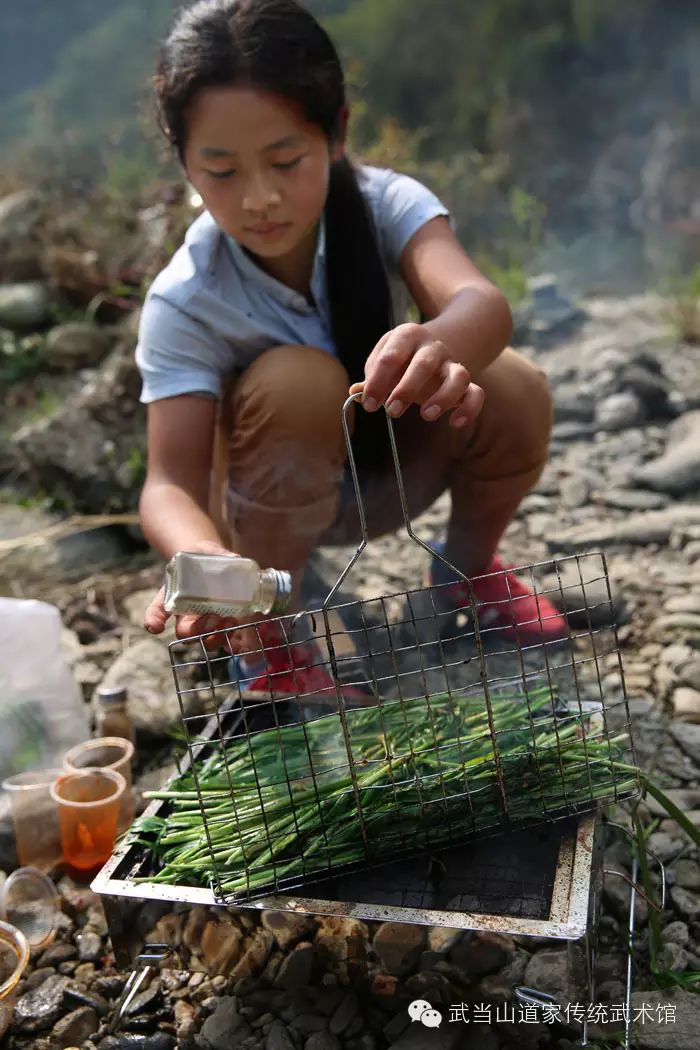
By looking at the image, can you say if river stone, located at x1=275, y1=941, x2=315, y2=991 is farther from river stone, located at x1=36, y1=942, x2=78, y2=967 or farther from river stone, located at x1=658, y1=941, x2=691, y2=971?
river stone, located at x1=658, y1=941, x2=691, y2=971

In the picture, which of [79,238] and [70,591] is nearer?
[70,591]

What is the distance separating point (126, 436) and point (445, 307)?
8.31ft

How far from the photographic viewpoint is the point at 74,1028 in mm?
1944

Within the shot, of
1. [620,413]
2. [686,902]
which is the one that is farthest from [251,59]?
[620,413]

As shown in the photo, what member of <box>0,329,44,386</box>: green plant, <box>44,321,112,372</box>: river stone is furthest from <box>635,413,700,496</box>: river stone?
<box>0,329,44,386</box>: green plant

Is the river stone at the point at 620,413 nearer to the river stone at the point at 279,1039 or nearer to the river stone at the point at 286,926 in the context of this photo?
the river stone at the point at 286,926

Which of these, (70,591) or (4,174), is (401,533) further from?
(4,174)

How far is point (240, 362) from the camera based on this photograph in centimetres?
273

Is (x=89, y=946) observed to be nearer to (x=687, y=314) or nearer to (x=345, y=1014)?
(x=345, y=1014)

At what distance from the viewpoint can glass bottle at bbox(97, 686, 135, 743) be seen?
2.72 metres

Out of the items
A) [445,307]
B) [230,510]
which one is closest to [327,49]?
[445,307]

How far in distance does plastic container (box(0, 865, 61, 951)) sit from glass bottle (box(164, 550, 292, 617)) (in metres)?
1.03

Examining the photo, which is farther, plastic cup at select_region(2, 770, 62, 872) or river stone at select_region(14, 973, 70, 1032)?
plastic cup at select_region(2, 770, 62, 872)

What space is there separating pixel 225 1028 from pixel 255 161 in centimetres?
187
